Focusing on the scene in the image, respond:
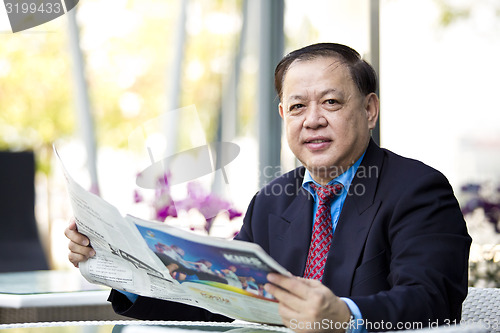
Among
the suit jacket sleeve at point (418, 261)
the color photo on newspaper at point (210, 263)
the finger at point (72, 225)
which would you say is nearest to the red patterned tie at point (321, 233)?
the suit jacket sleeve at point (418, 261)

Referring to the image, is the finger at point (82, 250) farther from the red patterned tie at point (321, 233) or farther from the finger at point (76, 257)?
the red patterned tie at point (321, 233)

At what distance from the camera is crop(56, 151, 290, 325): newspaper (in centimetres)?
97

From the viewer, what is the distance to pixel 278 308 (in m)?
1.02

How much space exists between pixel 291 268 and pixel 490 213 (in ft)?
7.81

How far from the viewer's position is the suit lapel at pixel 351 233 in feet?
4.48

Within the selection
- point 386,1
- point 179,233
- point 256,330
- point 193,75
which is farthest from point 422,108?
point 179,233

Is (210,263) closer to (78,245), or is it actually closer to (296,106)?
(78,245)

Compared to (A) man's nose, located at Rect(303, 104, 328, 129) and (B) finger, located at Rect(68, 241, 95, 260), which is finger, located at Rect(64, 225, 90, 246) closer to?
(B) finger, located at Rect(68, 241, 95, 260)

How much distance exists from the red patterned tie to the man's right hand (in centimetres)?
50

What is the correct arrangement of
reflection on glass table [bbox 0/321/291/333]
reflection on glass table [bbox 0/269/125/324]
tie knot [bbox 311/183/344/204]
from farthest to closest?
reflection on glass table [bbox 0/269/125/324] < tie knot [bbox 311/183/344/204] < reflection on glass table [bbox 0/321/291/333]

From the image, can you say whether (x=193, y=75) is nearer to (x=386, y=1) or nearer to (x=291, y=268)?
(x=386, y=1)

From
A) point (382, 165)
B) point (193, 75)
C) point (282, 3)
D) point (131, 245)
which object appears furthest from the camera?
point (193, 75)

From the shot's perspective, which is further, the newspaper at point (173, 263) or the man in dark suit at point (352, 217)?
the man in dark suit at point (352, 217)

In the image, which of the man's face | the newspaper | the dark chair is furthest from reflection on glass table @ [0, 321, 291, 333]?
the dark chair
